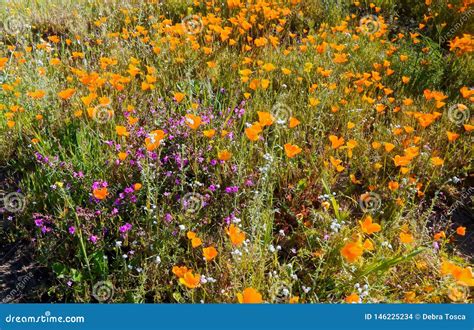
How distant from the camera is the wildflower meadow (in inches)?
95.0

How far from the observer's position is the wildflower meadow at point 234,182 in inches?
95.0

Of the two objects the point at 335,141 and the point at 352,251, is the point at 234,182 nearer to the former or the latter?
the point at 335,141

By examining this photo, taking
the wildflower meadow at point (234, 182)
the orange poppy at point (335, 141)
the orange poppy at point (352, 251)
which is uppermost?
the orange poppy at point (335, 141)

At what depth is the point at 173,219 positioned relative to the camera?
266 cm

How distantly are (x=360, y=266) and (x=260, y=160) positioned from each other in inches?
42.1

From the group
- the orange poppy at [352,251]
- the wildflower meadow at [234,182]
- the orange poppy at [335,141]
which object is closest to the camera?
the orange poppy at [352,251]

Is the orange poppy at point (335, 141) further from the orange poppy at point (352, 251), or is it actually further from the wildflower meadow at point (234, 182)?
the orange poppy at point (352, 251)

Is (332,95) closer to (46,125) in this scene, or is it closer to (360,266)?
(360,266)

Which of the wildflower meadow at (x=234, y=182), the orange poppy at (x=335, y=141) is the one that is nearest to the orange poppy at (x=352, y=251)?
the wildflower meadow at (x=234, y=182)

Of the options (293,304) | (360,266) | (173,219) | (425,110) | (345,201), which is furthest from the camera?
(425,110)

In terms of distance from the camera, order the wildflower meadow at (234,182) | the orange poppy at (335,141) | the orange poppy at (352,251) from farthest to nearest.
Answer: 1. the orange poppy at (335,141)
2. the wildflower meadow at (234,182)
3. the orange poppy at (352,251)

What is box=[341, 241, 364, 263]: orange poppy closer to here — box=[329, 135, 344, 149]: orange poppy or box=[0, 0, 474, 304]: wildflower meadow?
box=[0, 0, 474, 304]: wildflower meadow

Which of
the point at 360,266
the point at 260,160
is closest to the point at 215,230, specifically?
the point at 260,160

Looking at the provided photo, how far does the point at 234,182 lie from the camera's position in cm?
286
